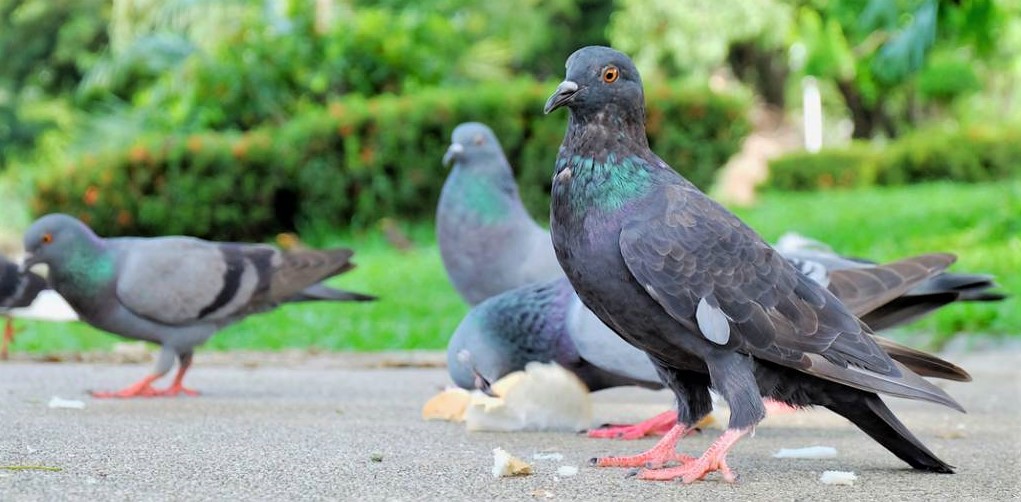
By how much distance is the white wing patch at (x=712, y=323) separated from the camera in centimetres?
308

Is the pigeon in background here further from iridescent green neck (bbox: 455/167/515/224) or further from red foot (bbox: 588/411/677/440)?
iridescent green neck (bbox: 455/167/515/224)

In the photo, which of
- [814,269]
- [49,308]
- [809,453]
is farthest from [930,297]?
[49,308]

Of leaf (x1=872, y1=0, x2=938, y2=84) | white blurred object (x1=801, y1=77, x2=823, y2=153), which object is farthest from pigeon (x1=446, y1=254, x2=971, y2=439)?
white blurred object (x1=801, y1=77, x2=823, y2=153)

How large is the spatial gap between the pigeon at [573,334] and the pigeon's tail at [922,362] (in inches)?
19.2

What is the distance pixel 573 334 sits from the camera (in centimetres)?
432

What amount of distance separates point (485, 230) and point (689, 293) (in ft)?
9.25

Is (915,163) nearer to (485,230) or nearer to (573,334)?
(485,230)

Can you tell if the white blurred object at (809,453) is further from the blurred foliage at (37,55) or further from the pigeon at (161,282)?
the blurred foliage at (37,55)

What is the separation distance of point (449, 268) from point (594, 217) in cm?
290

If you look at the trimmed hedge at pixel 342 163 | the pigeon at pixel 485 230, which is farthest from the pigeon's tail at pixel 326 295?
the trimmed hedge at pixel 342 163

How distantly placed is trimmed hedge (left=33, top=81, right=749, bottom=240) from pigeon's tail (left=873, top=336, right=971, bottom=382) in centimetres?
925

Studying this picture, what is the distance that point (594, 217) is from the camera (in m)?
3.18

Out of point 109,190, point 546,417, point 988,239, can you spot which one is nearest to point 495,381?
point 546,417

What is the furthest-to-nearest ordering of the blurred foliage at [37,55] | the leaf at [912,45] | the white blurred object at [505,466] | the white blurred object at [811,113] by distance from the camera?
the white blurred object at [811,113] < the blurred foliage at [37,55] < the leaf at [912,45] < the white blurred object at [505,466]
